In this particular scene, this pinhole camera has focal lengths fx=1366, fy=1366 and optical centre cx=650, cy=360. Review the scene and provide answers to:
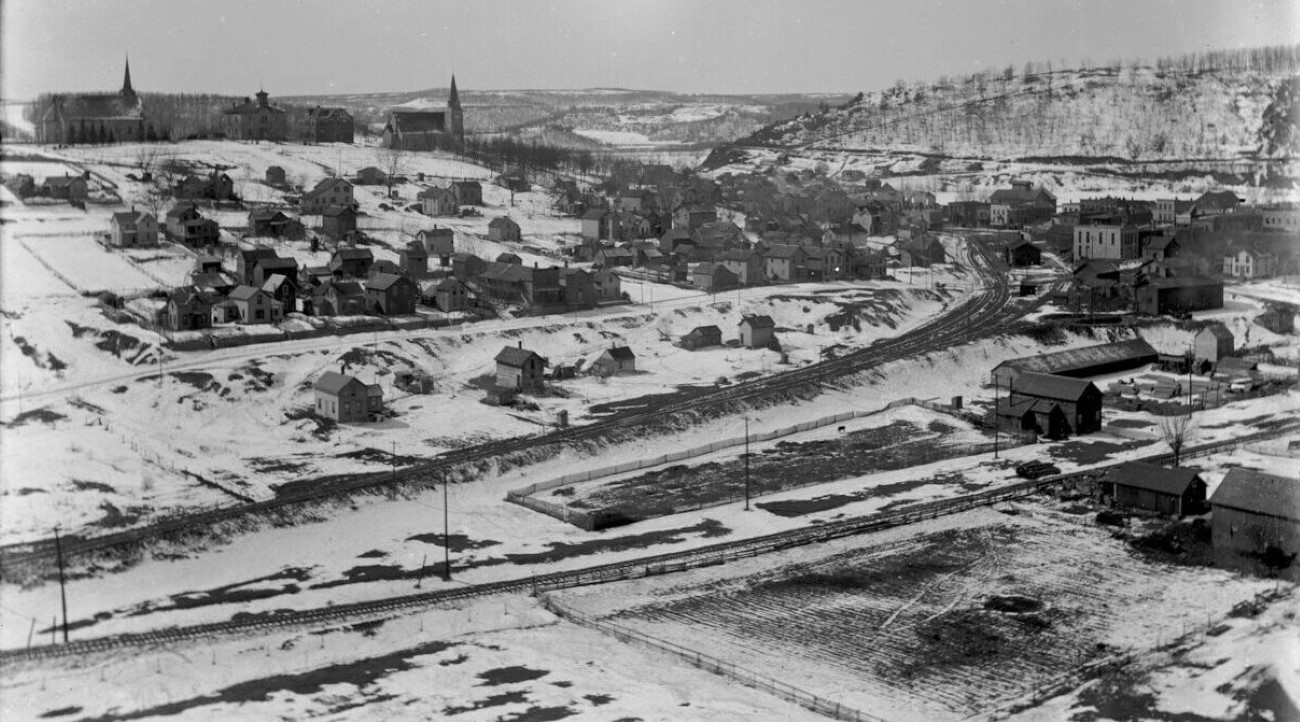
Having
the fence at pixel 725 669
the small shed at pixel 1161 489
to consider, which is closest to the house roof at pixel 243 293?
the fence at pixel 725 669

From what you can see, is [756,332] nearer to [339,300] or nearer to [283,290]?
[339,300]

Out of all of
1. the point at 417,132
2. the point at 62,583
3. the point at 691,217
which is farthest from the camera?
the point at 417,132

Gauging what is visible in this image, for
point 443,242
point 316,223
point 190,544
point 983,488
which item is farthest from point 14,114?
point 983,488

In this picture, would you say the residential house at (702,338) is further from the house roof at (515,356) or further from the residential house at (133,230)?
the residential house at (133,230)

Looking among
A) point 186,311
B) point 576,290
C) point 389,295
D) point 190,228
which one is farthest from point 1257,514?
point 190,228

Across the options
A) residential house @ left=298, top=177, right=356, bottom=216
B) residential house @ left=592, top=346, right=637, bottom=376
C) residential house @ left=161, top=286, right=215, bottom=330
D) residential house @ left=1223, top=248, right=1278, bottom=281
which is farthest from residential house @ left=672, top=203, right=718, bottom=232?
residential house @ left=161, top=286, right=215, bottom=330
